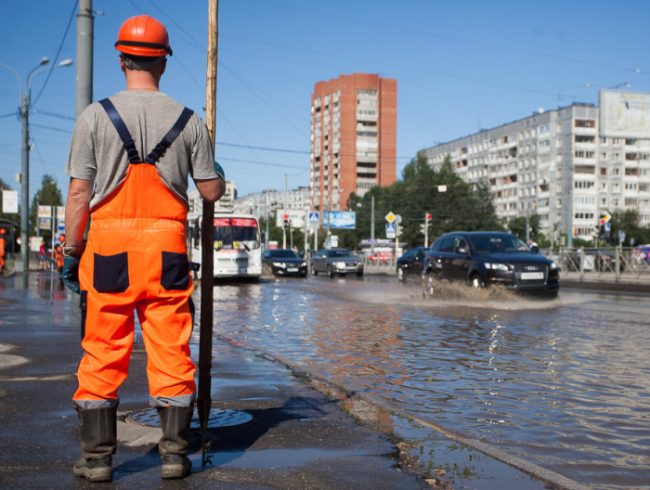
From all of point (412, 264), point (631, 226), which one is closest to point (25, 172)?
point (412, 264)

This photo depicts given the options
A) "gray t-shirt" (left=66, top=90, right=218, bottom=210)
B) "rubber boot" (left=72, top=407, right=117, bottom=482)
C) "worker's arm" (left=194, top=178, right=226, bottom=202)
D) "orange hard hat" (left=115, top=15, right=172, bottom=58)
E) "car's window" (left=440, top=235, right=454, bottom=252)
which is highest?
"orange hard hat" (left=115, top=15, right=172, bottom=58)

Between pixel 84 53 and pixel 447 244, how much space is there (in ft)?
37.9

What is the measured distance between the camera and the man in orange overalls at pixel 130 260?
3.81 metres

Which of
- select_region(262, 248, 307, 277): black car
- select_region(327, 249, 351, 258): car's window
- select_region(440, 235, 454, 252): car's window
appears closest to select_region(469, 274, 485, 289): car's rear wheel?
select_region(440, 235, 454, 252): car's window

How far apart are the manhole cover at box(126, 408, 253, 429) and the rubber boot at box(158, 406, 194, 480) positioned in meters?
1.03

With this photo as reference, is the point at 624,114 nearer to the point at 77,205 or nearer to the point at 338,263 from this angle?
the point at 338,263

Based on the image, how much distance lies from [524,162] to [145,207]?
460 ft

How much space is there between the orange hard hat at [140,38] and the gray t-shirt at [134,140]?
0.20 metres

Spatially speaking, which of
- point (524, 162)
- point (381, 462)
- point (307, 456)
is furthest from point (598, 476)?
point (524, 162)

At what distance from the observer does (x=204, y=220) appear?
475cm

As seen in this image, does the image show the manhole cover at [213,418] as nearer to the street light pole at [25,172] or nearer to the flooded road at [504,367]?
the flooded road at [504,367]

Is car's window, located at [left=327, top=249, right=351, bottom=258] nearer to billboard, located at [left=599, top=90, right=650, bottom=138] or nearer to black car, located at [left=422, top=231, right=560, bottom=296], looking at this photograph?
billboard, located at [left=599, top=90, right=650, bottom=138]

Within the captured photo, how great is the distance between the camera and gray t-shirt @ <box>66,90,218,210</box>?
391 centimetres

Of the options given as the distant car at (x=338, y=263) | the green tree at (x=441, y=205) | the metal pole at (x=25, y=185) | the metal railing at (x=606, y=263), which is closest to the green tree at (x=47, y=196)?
the green tree at (x=441, y=205)
